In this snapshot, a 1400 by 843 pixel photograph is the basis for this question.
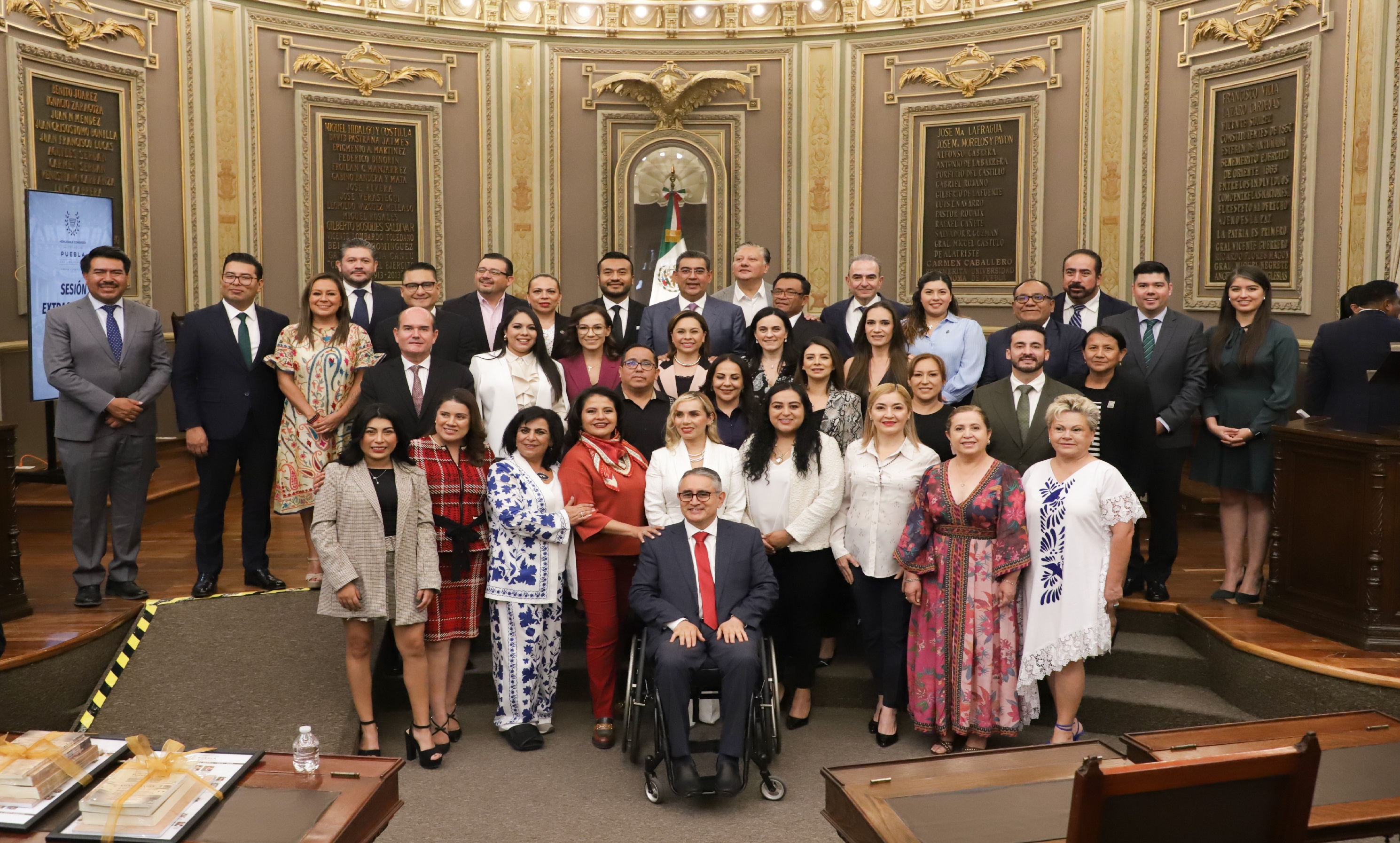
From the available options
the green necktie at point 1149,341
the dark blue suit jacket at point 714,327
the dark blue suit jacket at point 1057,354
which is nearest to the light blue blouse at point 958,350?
the dark blue suit jacket at point 1057,354

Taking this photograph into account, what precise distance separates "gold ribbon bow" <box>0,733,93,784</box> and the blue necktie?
2662mm

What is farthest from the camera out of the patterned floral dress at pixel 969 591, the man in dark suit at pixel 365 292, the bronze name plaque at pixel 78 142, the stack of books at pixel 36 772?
the bronze name plaque at pixel 78 142

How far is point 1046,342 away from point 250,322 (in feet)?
12.0

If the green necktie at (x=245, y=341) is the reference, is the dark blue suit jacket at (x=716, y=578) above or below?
below

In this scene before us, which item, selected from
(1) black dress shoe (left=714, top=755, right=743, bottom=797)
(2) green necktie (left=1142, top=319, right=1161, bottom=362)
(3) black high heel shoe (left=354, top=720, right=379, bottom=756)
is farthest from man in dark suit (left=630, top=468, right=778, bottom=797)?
(2) green necktie (left=1142, top=319, right=1161, bottom=362)

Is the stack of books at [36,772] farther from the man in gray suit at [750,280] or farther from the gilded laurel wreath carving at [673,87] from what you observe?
the gilded laurel wreath carving at [673,87]

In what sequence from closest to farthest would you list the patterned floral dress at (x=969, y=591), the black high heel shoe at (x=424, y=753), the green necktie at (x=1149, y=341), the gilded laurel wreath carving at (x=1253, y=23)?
the patterned floral dress at (x=969, y=591)
the black high heel shoe at (x=424, y=753)
the green necktie at (x=1149, y=341)
the gilded laurel wreath carving at (x=1253, y=23)

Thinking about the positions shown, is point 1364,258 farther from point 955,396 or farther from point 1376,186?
point 955,396

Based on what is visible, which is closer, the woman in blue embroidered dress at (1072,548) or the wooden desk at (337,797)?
the wooden desk at (337,797)

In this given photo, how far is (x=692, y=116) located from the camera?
31.4ft

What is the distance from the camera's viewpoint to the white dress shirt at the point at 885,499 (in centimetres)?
448

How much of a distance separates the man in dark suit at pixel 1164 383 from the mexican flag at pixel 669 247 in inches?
183

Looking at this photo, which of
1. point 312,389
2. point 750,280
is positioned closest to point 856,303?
point 750,280

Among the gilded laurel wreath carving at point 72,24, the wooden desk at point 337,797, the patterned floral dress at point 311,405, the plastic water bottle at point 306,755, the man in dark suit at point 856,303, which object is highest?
the gilded laurel wreath carving at point 72,24
